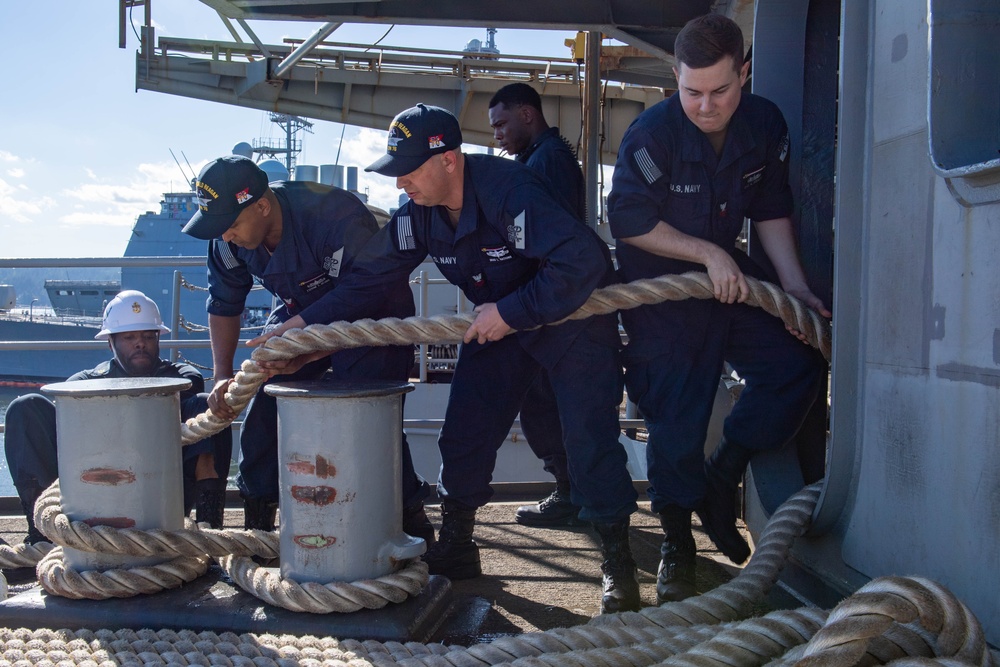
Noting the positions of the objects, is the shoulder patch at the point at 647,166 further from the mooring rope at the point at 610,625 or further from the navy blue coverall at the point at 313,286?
the navy blue coverall at the point at 313,286

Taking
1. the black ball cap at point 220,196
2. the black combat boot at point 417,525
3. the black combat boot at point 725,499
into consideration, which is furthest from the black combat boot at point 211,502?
the black combat boot at point 725,499

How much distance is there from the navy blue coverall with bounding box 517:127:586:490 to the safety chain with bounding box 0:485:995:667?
4.41ft

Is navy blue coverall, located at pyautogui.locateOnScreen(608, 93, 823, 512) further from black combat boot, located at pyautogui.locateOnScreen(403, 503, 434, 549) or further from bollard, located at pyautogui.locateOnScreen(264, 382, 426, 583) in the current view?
black combat boot, located at pyautogui.locateOnScreen(403, 503, 434, 549)

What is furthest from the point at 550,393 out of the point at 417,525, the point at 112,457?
the point at 112,457

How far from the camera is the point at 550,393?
11.4 ft

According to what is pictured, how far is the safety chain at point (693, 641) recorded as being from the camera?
1415 mm

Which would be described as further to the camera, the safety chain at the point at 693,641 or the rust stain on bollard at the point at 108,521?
the rust stain on bollard at the point at 108,521

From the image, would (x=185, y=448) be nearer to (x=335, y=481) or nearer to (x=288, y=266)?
(x=288, y=266)

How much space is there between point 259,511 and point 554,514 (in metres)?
1.17

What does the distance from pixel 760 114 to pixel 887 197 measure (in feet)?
2.35

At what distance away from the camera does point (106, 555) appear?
2.43 meters

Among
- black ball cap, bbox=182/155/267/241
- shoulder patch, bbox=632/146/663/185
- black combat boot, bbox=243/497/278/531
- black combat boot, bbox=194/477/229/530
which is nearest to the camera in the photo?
shoulder patch, bbox=632/146/663/185

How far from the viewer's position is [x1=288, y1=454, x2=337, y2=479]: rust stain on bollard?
7.39ft

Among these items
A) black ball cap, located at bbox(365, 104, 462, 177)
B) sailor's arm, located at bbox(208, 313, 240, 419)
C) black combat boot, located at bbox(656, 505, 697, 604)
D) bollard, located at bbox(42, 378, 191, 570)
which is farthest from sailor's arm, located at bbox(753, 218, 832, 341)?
sailor's arm, located at bbox(208, 313, 240, 419)
